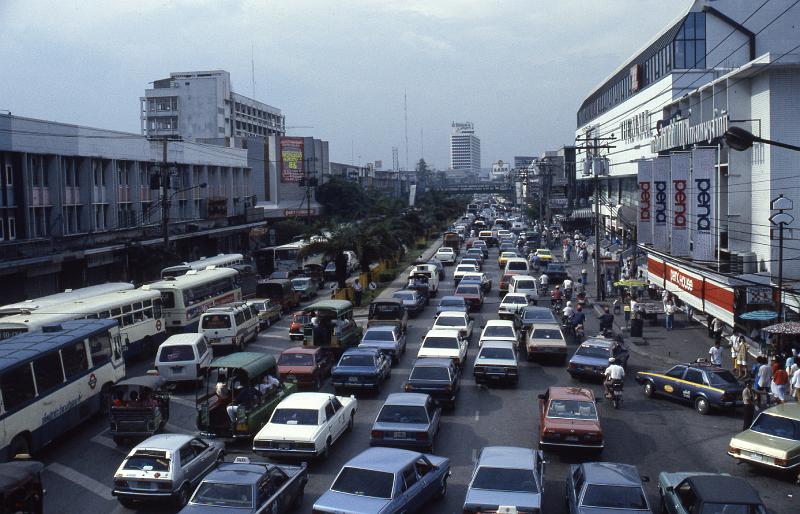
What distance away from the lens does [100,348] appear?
2208 cm

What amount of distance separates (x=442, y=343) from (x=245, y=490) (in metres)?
14.3

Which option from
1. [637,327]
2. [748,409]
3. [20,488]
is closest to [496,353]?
[748,409]

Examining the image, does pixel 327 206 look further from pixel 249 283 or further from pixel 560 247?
pixel 249 283

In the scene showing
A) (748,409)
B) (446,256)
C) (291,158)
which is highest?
(291,158)

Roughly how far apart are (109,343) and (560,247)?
66043mm

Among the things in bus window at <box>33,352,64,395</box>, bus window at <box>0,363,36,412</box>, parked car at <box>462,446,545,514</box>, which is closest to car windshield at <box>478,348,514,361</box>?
parked car at <box>462,446,545,514</box>

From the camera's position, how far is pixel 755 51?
58.4 metres

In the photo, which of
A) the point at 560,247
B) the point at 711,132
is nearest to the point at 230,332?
the point at 711,132

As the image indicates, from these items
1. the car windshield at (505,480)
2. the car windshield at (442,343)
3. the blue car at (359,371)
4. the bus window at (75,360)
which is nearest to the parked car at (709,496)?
the car windshield at (505,480)

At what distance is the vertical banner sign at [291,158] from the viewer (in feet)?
334

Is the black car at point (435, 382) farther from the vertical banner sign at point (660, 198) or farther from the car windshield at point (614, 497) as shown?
the vertical banner sign at point (660, 198)

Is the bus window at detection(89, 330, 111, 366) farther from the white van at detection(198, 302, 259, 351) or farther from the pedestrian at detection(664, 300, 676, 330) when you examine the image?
the pedestrian at detection(664, 300, 676, 330)

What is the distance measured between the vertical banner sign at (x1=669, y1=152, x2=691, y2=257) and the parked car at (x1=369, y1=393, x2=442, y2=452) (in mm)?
19001

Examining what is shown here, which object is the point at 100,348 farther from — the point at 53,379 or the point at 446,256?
the point at 446,256
